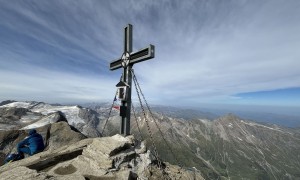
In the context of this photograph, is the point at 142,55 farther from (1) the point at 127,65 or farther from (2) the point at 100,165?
(2) the point at 100,165

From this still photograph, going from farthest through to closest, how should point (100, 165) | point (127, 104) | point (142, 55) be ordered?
point (127, 104) < point (142, 55) < point (100, 165)

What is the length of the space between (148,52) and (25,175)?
10.4m

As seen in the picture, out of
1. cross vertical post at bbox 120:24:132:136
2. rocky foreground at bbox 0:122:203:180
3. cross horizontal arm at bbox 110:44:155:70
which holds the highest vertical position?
cross horizontal arm at bbox 110:44:155:70

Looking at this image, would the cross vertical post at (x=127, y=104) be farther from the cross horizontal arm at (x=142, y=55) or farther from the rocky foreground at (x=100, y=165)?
the rocky foreground at (x=100, y=165)

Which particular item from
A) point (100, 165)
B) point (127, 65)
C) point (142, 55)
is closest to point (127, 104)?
point (127, 65)

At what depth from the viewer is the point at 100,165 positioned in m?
13.0

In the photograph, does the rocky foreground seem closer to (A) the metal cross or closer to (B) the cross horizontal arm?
(A) the metal cross

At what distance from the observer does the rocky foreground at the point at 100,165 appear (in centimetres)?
1161

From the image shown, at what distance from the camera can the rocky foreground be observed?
457 inches

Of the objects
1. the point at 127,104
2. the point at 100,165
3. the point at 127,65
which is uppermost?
the point at 127,65

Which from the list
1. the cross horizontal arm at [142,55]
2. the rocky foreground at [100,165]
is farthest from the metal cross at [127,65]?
the rocky foreground at [100,165]

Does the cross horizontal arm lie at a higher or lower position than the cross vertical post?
higher

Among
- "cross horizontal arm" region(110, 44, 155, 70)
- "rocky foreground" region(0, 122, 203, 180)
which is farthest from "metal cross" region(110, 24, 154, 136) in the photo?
"rocky foreground" region(0, 122, 203, 180)

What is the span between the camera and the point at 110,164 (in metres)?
12.9
